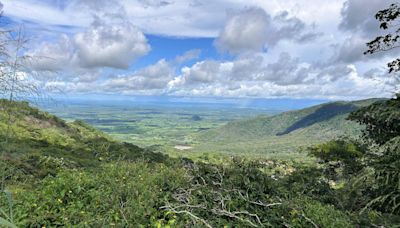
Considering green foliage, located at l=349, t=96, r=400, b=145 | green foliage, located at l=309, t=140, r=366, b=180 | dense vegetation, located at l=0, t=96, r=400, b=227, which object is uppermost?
green foliage, located at l=349, t=96, r=400, b=145

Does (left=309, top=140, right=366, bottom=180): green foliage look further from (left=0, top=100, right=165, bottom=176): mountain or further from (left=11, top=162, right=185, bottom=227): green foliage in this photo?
(left=11, top=162, right=185, bottom=227): green foliage

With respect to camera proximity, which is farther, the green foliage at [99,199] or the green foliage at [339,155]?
the green foliage at [339,155]

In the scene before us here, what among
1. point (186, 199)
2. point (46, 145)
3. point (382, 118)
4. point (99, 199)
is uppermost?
point (382, 118)

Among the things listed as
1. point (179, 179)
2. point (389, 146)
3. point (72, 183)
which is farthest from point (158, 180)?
point (389, 146)

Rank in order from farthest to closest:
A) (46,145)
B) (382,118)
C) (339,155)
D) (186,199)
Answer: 1. (46,145)
2. (339,155)
3. (382,118)
4. (186,199)

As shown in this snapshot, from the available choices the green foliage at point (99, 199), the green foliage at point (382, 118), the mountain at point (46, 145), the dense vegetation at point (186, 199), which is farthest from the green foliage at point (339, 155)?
the green foliage at point (99, 199)

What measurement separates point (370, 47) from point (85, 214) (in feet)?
24.8

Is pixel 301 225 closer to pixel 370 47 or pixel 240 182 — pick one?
pixel 240 182

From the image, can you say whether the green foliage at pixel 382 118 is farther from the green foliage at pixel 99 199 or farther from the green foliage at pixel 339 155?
the green foliage at pixel 339 155

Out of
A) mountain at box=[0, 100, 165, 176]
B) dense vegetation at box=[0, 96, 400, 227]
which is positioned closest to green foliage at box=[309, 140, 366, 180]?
mountain at box=[0, 100, 165, 176]

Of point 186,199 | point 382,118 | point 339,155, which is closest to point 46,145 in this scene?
point 339,155

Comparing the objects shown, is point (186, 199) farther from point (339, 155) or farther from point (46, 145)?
point (46, 145)

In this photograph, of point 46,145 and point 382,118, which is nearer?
point 382,118

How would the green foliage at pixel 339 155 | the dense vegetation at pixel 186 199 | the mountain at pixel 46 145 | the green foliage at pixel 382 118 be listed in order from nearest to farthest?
the mountain at pixel 46 145
the dense vegetation at pixel 186 199
the green foliage at pixel 382 118
the green foliage at pixel 339 155
